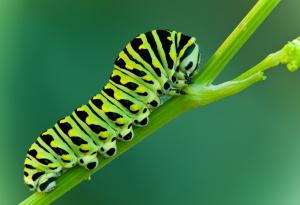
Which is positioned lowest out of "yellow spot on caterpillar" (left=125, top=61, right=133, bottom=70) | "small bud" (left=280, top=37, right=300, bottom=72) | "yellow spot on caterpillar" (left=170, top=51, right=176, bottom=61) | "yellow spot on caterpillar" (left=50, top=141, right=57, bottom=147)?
"small bud" (left=280, top=37, right=300, bottom=72)

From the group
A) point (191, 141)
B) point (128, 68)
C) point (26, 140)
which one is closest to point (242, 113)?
point (191, 141)

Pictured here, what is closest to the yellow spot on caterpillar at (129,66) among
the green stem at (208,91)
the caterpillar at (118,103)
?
the caterpillar at (118,103)

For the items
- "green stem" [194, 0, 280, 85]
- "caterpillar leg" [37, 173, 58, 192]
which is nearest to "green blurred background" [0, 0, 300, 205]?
"caterpillar leg" [37, 173, 58, 192]

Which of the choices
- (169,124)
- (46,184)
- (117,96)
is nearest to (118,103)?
(117,96)

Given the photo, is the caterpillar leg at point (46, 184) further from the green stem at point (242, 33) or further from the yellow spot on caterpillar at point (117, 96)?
the green stem at point (242, 33)

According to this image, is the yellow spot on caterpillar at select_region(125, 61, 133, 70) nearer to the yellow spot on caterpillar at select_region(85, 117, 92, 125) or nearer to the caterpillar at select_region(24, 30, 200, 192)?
the caterpillar at select_region(24, 30, 200, 192)

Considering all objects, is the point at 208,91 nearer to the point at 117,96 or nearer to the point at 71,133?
the point at 117,96
